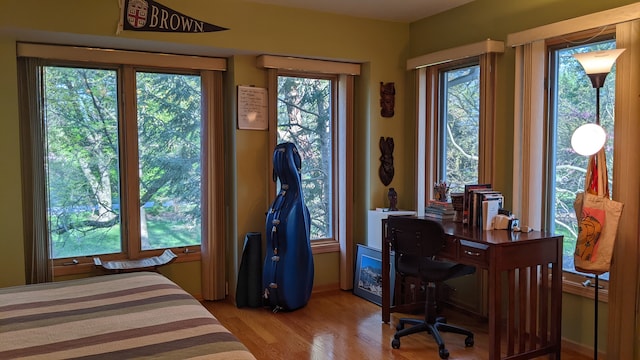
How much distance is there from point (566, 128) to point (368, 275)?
194cm

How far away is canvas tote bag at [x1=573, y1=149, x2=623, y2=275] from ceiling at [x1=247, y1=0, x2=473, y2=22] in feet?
5.69

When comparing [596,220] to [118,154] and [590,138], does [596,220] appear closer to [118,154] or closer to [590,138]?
[590,138]

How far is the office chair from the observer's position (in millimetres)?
3236

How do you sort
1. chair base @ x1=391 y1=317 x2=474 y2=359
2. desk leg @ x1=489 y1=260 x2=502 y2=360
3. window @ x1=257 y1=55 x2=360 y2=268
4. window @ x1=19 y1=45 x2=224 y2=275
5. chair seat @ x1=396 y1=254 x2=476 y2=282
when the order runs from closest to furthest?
desk leg @ x1=489 y1=260 x2=502 y2=360 → chair seat @ x1=396 y1=254 x2=476 y2=282 → chair base @ x1=391 y1=317 x2=474 y2=359 → window @ x1=19 y1=45 x2=224 y2=275 → window @ x1=257 y1=55 x2=360 y2=268

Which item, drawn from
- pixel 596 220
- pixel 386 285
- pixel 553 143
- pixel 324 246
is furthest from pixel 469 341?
pixel 324 246

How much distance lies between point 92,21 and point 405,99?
8.56 ft

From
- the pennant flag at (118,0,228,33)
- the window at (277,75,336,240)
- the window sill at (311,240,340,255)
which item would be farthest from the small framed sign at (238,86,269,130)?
the window sill at (311,240,340,255)

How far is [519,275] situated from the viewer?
10.3 ft

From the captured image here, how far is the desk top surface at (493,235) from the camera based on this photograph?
2.95 metres

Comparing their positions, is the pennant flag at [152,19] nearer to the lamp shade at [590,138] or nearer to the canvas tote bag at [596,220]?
the lamp shade at [590,138]

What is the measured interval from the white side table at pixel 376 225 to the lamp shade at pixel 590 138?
1697mm

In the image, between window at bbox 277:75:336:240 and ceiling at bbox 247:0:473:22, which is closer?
ceiling at bbox 247:0:473:22

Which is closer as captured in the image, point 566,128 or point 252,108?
point 566,128

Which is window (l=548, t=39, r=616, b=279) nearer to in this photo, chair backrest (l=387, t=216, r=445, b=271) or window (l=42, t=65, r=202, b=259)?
chair backrest (l=387, t=216, r=445, b=271)
